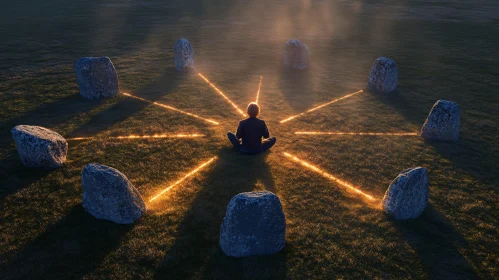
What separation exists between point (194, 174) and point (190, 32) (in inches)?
648

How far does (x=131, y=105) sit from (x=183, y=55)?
399 cm

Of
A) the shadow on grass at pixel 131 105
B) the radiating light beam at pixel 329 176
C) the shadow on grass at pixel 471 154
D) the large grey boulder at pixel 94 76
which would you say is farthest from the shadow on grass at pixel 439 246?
the large grey boulder at pixel 94 76

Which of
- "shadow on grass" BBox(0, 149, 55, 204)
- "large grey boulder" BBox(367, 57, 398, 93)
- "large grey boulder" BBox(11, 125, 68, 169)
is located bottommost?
"shadow on grass" BBox(0, 149, 55, 204)

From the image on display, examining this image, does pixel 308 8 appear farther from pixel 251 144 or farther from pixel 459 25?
pixel 251 144

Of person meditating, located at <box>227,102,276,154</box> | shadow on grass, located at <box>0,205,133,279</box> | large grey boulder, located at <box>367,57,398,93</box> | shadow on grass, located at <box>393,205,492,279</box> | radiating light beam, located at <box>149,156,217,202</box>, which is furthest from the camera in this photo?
large grey boulder, located at <box>367,57,398,93</box>

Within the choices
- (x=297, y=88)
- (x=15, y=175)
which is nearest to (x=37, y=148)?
(x=15, y=175)

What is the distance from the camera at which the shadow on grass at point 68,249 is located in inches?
200

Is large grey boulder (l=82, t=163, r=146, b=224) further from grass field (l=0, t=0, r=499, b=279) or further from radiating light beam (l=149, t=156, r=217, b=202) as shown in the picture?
radiating light beam (l=149, t=156, r=217, b=202)

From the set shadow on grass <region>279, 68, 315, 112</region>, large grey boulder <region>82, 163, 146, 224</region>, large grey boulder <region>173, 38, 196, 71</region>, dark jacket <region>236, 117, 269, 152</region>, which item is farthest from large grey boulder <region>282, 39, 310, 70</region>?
large grey boulder <region>82, 163, 146, 224</region>

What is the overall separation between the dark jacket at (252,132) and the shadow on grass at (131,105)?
415 centimetres

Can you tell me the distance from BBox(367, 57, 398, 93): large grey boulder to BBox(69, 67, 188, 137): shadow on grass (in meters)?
7.29

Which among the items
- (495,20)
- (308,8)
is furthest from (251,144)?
(308,8)

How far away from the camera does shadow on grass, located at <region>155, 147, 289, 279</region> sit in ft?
16.6

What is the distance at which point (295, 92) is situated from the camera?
12.5m
